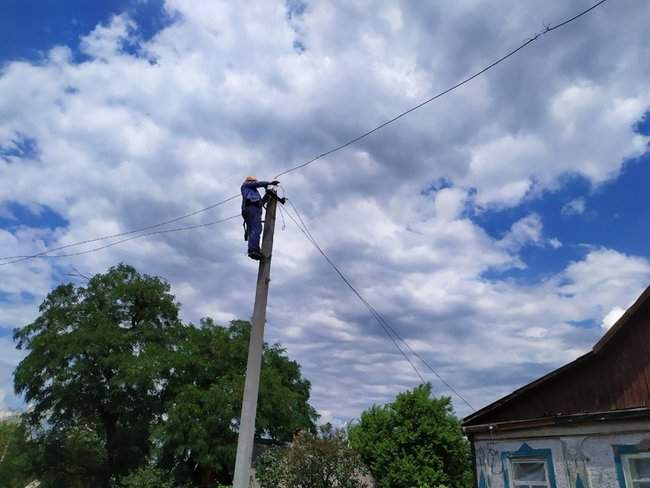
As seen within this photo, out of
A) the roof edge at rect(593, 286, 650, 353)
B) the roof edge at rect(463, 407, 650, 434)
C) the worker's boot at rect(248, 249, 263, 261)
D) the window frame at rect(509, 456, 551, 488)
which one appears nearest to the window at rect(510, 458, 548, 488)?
the window frame at rect(509, 456, 551, 488)

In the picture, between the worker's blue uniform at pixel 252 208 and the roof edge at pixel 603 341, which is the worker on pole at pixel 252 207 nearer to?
the worker's blue uniform at pixel 252 208

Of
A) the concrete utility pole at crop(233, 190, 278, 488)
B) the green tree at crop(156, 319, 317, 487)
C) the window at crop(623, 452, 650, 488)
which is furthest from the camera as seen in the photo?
the green tree at crop(156, 319, 317, 487)

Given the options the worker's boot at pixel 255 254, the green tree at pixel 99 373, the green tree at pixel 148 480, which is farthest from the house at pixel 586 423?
the green tree at pixel 99 373

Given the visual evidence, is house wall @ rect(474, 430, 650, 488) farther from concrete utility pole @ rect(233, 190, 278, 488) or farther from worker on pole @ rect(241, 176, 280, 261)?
worker on pole @ rect(241, 176, 280, 261)

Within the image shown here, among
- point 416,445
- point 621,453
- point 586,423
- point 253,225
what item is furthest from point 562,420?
point 416,445

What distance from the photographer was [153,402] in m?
26.9

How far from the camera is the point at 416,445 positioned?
21766mm

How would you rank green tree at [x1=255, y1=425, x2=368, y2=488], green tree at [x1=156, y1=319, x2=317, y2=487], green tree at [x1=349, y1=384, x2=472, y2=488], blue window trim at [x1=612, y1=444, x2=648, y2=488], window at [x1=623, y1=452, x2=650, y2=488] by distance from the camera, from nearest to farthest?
window at [x1=623, y1=452, x2=650, y2=488] < blue window trim at [x1=612, y1=444, x2=648, y2=488] < green tree at [x1=255, y1=425, x2=368, y2=488] < green tree at [x1=349, y1=384, x2=472, y2=488] < green tree at [x1=156, y1=319, x2=317, y2=487]

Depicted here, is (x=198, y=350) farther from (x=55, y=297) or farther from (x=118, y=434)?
(x=55, y=297)

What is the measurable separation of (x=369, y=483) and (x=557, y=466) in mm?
13477

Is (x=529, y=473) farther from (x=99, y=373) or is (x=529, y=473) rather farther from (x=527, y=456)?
(x=99, y=373)

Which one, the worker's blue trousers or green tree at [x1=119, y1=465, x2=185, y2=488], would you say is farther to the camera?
green tree at [x1=119, y1=465, x2=185, y2=488]

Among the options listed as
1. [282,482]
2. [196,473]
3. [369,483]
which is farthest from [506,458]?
[196,473]

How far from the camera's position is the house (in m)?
9.23
